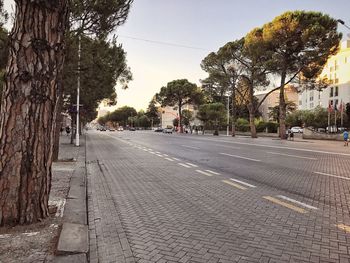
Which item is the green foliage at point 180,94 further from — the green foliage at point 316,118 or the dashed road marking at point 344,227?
the dashed road marking at point 344,227

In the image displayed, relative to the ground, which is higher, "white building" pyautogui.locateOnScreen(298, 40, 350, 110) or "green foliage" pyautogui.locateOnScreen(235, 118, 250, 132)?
"white building" pyautogui.locateOnScreen(298, 40, 350, 110)

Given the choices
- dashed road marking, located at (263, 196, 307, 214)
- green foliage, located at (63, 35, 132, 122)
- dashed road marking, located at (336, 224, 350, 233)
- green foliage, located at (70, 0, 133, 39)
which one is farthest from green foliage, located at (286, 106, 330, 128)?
dashed road marking, located at (336, 224, 350, 233)

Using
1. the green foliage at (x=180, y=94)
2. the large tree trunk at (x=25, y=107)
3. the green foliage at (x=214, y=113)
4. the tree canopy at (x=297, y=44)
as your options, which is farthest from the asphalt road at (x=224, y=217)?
the green foliage at (x=180, y=94)

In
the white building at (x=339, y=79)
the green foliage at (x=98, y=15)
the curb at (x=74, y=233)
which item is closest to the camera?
the curb at (x=74, y=233)

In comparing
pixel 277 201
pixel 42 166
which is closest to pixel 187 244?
pixel 42 166

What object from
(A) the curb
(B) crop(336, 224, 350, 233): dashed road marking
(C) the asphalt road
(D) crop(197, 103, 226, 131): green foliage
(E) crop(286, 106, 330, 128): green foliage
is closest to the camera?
(A) the curb

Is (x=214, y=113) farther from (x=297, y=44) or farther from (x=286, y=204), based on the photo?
(x=286, y=204)

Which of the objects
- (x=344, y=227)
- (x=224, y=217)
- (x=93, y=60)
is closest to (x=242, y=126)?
(x=93, y=60)

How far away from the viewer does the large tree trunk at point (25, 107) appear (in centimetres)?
493

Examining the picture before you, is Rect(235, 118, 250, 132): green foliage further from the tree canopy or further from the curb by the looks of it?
the curb

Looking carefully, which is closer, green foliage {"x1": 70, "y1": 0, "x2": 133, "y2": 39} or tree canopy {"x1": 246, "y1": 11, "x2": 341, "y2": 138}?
green foliage {"x1": 70, "y1": 0, "x2": 133, "y2": 39}

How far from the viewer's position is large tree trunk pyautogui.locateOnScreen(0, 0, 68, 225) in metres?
4.93

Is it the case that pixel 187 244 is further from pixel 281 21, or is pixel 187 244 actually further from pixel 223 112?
pixel 223 112

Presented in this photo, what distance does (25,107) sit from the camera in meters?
4.96
